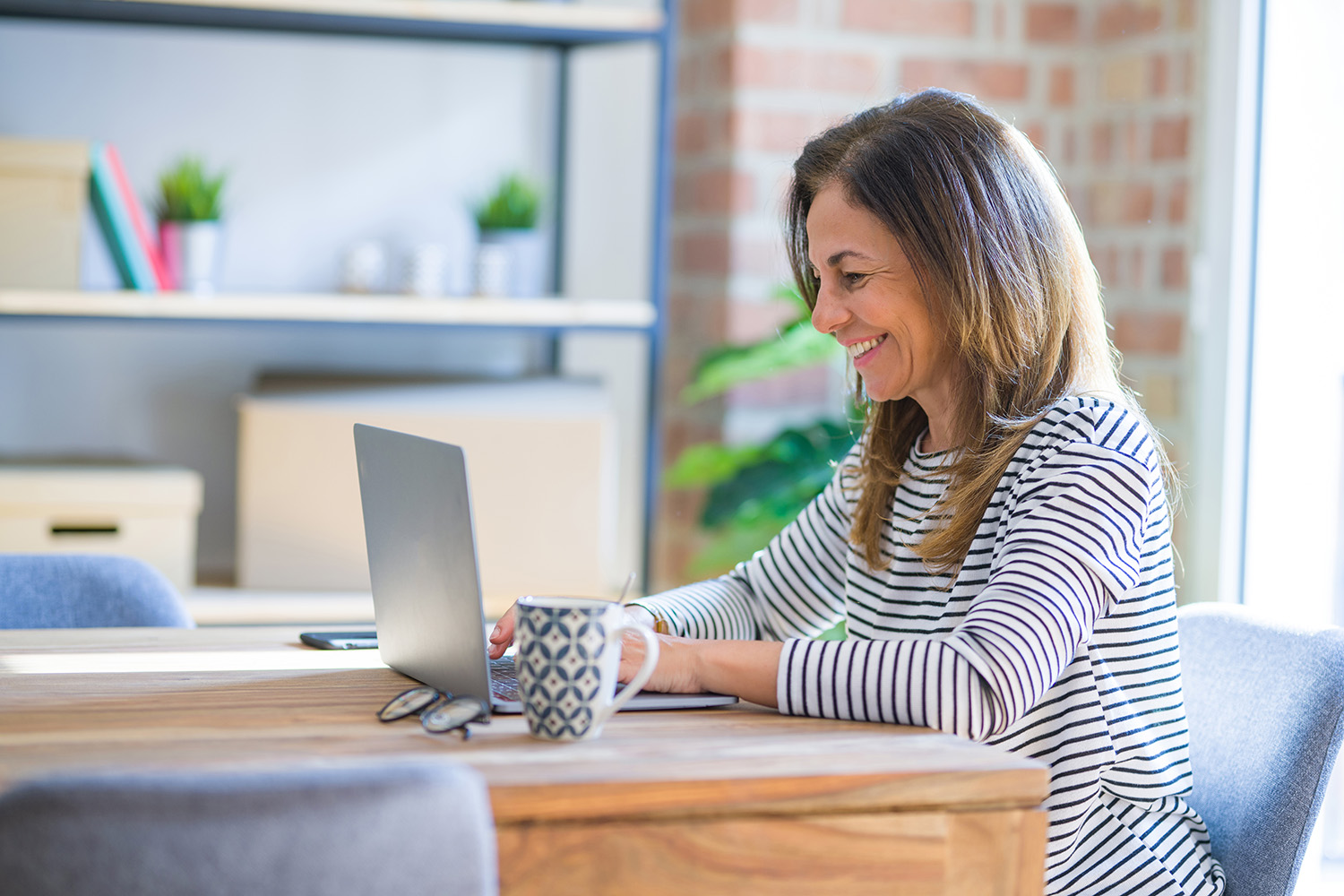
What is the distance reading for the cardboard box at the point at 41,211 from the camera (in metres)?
2.12

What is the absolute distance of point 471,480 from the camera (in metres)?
2.25

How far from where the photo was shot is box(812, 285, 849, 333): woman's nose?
55.1 inches

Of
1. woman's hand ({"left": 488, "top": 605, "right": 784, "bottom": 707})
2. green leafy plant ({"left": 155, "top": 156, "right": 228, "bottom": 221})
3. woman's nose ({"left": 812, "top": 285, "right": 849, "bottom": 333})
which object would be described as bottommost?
woman's hand ({"left": 488, "top": 605, "right": 784, "bottom": 707})

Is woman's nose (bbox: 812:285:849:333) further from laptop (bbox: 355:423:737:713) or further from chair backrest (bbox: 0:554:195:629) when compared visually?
chair backrest (bbox: 0:554:195:629)

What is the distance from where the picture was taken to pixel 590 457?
2.28m

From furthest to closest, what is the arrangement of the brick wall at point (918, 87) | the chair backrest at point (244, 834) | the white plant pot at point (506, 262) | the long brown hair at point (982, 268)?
the brick wall at point (918, 87), the white plant pot at point (506, 262), the long brown hair at point (982, 268), the chair backrest at point (244, 834)

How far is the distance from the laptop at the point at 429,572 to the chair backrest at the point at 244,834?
322mm

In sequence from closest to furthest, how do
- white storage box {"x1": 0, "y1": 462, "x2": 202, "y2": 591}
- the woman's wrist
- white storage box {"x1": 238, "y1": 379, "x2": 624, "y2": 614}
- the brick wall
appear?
the woman's wrist, white storage box {"x1": 0, "y1": 462, "x2": 202, "y2": 591}, white storage box {"x1": 238, "y1": 379, "x2": 624, "y2": 614}, the brick wall

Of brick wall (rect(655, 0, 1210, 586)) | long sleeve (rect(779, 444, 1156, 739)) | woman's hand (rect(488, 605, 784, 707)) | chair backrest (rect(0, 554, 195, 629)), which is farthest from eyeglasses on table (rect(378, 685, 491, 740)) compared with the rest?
brick wall (rect(655, 0, 1210, 586))

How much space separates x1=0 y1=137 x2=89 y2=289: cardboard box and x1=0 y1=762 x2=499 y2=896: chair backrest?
1.65 m

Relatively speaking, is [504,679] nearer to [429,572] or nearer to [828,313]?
[429,572]

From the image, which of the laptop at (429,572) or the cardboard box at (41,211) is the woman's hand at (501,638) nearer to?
the laptop at (429,572)

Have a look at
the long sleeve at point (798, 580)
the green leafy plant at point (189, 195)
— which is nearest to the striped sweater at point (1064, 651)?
the long sleeve at point (798, 580)

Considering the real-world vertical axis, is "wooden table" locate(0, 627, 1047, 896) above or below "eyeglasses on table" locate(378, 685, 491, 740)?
below
